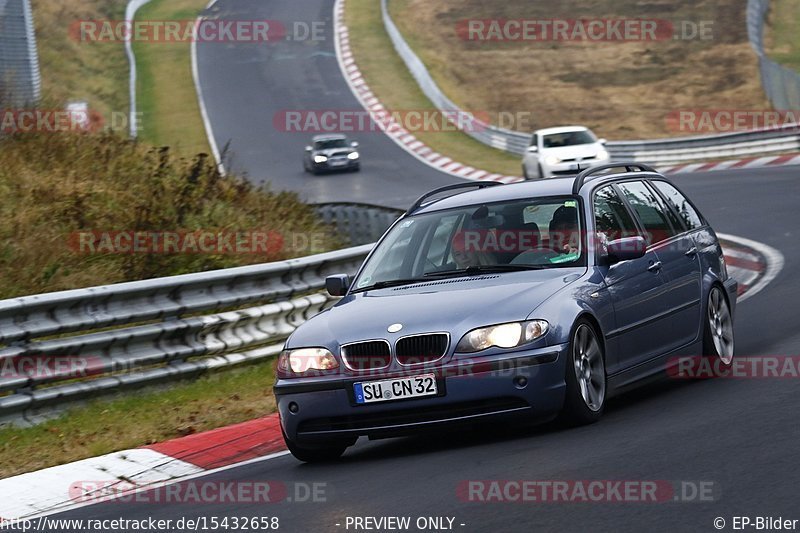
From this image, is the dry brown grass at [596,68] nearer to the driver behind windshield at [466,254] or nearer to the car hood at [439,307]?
the driver behind windshield at [466,254]

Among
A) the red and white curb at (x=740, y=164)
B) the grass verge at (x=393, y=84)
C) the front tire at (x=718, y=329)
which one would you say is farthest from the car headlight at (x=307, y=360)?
the grass verge at (x=393, y=84)

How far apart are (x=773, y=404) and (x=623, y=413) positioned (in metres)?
0.91

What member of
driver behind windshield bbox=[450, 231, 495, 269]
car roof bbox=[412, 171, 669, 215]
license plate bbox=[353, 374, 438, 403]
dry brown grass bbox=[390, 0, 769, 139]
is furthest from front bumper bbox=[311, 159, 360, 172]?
license plate bbox=[353, 374, 438, 403]

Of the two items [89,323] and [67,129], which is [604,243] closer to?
[89,323]

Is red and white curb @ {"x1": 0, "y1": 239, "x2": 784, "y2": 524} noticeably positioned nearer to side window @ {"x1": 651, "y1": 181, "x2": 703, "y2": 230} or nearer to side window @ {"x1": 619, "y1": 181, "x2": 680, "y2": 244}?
side window @ {"x1": 619, "y1": 181, "x2": 680, "y2": 244}

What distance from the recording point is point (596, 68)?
5334cm

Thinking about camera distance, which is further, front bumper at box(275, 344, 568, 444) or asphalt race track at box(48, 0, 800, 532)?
front bumper at box(275, 344, 568, 444)

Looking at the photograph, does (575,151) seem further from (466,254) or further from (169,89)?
(169,89)

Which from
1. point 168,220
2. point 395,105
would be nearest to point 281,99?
point 395,105

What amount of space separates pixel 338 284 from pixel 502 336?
179cm

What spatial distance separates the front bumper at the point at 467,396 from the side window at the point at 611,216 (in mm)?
1624

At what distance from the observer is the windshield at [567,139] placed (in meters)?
31.5

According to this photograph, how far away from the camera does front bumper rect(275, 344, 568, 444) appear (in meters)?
7.54

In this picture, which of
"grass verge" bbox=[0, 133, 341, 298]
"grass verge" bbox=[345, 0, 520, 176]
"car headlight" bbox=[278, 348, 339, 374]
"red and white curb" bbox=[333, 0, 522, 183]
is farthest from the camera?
"grass verge" bbox=[345, 0, 520, 176]
